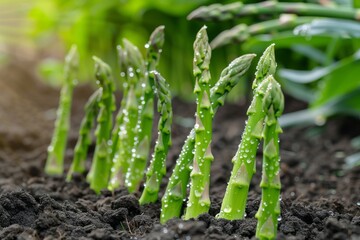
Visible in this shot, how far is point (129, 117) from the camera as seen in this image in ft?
7.09

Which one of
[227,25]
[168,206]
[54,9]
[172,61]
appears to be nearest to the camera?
[168,206]

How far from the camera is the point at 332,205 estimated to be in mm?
1822

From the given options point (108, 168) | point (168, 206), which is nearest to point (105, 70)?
point (108, 168)

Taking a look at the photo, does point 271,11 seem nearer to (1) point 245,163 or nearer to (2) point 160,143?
(2) point 160,143

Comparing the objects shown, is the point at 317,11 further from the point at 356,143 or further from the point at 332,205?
the point at 332,205

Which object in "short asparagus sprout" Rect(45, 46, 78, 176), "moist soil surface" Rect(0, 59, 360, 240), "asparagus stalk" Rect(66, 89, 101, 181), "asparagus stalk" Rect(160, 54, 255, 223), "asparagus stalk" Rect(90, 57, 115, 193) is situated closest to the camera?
"moist soil surface" Rect(0, 59, 360, 240)

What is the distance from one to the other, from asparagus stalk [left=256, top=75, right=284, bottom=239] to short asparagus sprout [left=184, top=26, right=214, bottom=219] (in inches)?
8.4

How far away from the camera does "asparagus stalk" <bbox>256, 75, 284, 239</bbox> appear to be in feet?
4.74

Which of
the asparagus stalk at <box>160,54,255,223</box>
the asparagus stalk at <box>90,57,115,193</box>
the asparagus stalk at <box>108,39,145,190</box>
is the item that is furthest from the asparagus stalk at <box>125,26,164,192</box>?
the asparagus stalk at <box>160,54,255,223</box>

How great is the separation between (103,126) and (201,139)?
0.71 m

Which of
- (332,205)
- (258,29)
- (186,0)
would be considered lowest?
(332,205)

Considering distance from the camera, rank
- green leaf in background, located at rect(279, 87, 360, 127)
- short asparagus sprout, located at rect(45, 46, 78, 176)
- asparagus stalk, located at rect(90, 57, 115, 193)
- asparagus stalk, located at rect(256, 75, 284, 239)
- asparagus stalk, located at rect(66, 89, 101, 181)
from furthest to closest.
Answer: green leaf in background, located at rect(279, 87, 360, 127)
short asparagus sprout, located at rect(45, 46, 78, 176)
asparagus stalk, located at rect(66, 89, 101, 181)
asparagus stalk, located at rect(90, 57, 115, 193)
asparagus stalk, located at rect(256, 75, 284, 239)

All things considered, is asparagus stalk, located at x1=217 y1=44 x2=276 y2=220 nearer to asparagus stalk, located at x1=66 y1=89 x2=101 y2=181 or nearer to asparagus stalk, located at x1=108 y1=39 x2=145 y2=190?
asparagus stalk, located at x1=108 y1=39 x2=145 y2=190

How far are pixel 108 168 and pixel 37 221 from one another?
0.67m
